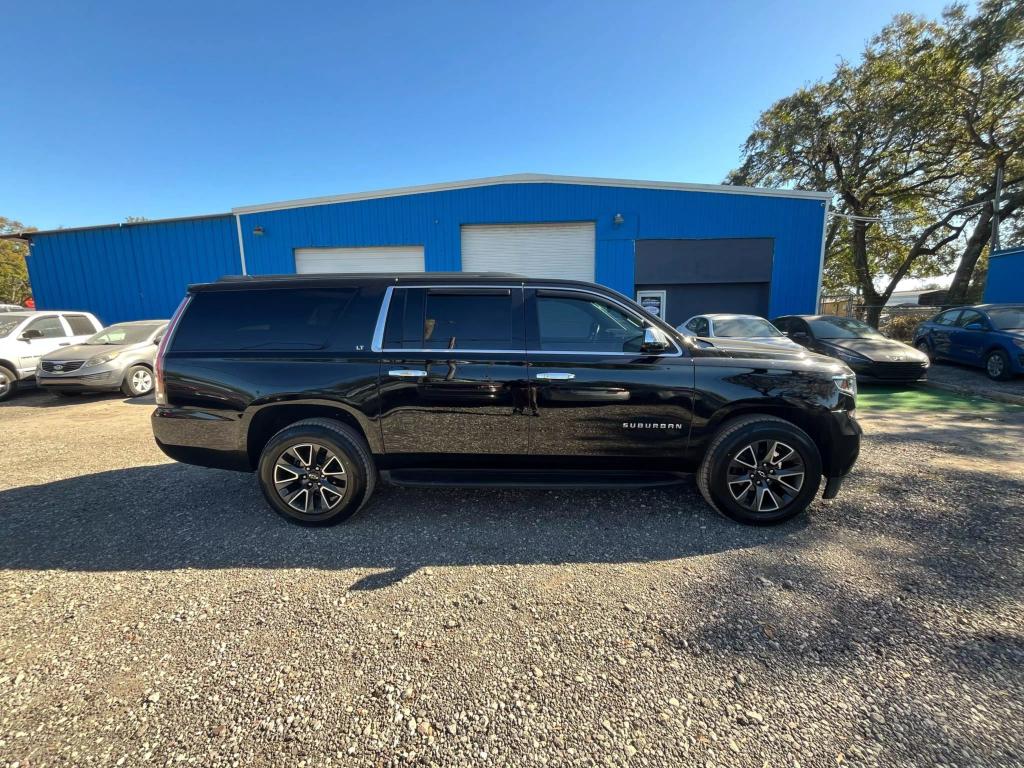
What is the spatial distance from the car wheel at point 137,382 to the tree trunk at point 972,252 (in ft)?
97.5

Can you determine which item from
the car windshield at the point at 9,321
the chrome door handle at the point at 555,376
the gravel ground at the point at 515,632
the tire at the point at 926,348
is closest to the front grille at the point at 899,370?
the tire at the point at 926,348

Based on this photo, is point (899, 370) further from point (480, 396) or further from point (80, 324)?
point (80, 324)

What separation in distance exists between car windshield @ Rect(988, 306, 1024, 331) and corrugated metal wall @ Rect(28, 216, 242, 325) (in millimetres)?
20143

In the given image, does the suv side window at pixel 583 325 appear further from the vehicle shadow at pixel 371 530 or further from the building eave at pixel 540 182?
the building eave at pixel 540 182

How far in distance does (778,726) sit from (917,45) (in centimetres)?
2802

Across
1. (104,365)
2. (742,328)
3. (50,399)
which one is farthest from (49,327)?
(742,328)

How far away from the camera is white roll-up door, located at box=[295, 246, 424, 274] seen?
14.0m

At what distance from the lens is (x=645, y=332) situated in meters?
3.28

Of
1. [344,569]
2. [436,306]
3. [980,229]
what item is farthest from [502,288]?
[980,229]

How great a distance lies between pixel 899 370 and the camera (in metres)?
8.59

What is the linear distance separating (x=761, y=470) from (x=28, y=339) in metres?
13.1

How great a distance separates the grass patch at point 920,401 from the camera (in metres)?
7.16

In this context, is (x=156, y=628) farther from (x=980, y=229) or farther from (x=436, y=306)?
(x=980, y=229)

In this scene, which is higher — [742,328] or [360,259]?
[360,259]
